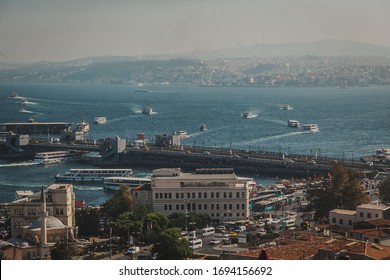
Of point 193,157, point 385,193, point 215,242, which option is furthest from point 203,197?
point 193,157

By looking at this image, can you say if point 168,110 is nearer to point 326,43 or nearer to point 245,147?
point 245,147

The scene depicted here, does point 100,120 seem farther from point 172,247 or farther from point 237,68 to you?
point 172,247

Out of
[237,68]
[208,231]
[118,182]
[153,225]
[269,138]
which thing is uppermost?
[237,68]

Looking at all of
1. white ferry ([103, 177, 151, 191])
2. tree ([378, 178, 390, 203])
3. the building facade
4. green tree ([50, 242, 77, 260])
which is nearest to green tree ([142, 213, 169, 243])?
the building facade

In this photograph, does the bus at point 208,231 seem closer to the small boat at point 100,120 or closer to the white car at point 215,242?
the white car at point 215,242

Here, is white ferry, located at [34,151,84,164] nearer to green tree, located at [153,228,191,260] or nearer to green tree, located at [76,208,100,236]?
green tree, located at [76,208,100,236]
